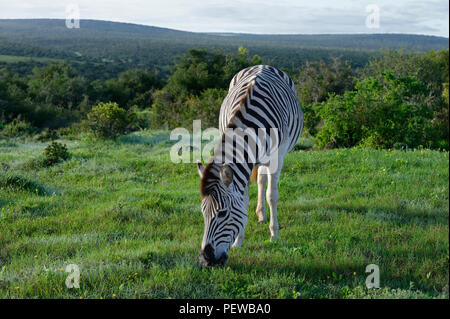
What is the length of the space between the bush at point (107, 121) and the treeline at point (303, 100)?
0.04 meters

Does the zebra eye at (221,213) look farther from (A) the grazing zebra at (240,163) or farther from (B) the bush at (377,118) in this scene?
(B) the bush at (377,118)

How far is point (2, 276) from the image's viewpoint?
4.81 m

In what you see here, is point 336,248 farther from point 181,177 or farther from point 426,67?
point 426,67

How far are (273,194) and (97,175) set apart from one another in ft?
20.1

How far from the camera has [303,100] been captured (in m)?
28.9

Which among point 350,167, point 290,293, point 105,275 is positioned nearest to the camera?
point 290,293

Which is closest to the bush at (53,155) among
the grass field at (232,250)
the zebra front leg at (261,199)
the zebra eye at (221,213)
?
the grass field at (232,250)

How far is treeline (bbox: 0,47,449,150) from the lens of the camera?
14398 mm

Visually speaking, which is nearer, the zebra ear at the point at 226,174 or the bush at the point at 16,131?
the zebra ear at the point at 226,174

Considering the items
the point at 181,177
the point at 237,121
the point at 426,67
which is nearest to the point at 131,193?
the point at 181,177

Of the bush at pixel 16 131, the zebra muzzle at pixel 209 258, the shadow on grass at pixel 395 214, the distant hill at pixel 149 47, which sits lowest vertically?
the bush at pixel 16 131

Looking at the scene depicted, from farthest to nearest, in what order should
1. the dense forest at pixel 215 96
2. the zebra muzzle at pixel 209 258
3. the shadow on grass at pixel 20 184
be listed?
the dense forest at pixel 215 96 < the shadow on grass at pixel 20 184 < the zebra muzzle at pixel 209 258

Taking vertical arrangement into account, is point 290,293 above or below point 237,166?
below

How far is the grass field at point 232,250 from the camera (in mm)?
4523
